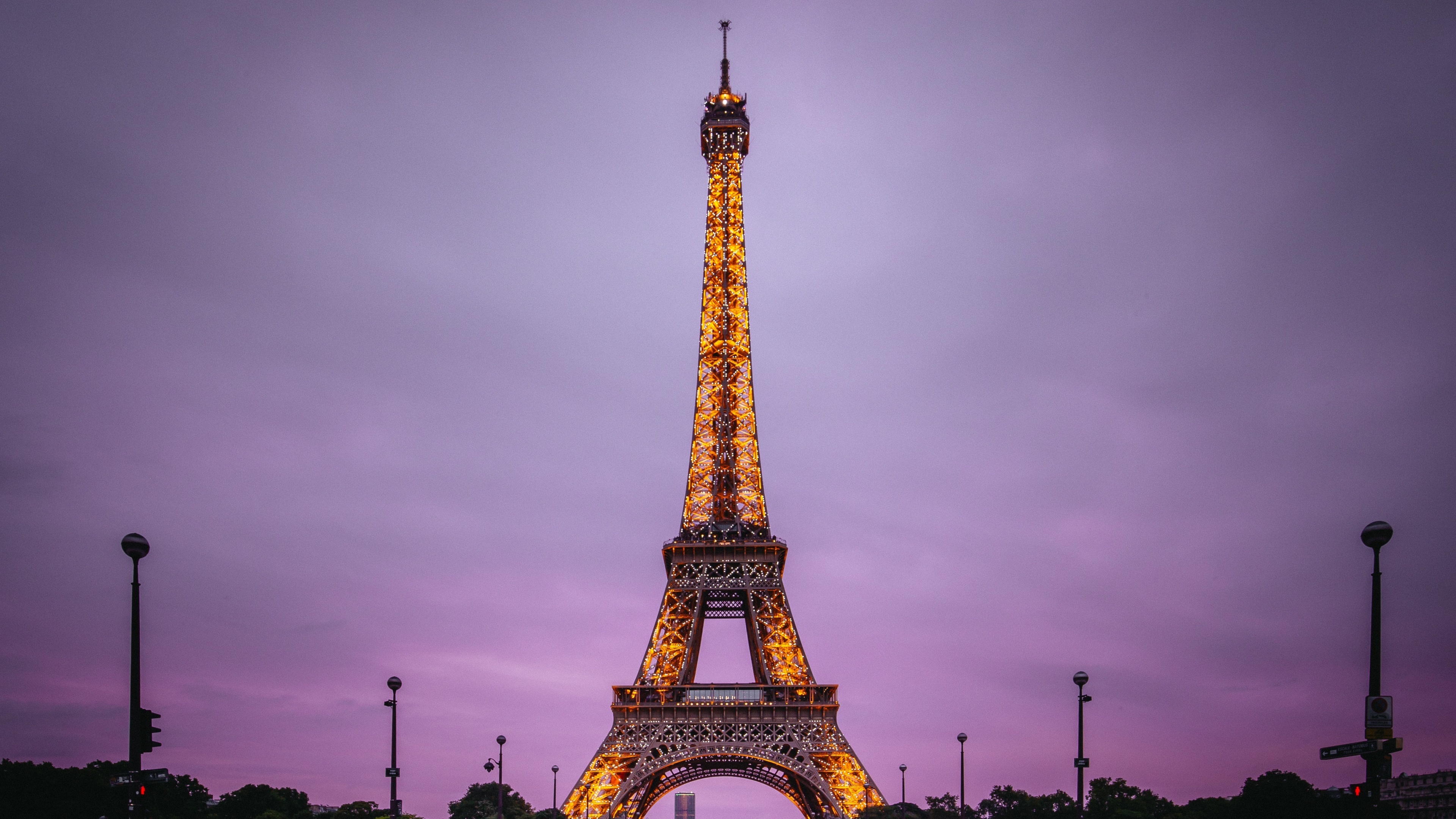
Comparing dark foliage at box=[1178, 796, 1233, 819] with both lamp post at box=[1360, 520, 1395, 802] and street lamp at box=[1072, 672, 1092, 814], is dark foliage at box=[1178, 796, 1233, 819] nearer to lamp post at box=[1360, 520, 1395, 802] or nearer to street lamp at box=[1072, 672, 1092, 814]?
street lamp at box=[1072, 672, 1092, 814]

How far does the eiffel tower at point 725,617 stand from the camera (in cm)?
6700

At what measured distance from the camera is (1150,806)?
80625 millimetres

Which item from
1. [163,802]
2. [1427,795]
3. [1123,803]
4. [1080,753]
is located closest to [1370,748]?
[1080,753]

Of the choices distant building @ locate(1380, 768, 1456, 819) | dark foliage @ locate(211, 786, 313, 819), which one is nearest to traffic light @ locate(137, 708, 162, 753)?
dark foliage @ locate(211, 786, 313, 819)

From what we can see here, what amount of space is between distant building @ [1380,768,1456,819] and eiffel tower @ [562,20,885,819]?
5876 cm

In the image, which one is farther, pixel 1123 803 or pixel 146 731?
pixel 1123 803

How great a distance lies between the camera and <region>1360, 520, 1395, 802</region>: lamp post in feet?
65.5

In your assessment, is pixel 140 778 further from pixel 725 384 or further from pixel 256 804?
pixel 256 804

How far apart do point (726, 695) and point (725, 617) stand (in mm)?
8389

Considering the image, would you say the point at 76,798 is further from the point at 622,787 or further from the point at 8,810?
the point at 622,787

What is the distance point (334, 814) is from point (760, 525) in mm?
32371

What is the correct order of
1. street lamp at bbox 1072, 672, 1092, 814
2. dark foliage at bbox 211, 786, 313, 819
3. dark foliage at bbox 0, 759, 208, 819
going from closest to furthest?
street lamp at bbox 1072, 672, 1092, 814 → dark foliage at bbox 0, 759, 208, 819 → dark foliage at bbox 211, 786, 313, 819

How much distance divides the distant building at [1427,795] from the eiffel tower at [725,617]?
58764 millimetres

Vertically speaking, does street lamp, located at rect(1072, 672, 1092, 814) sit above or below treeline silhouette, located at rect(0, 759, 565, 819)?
above
